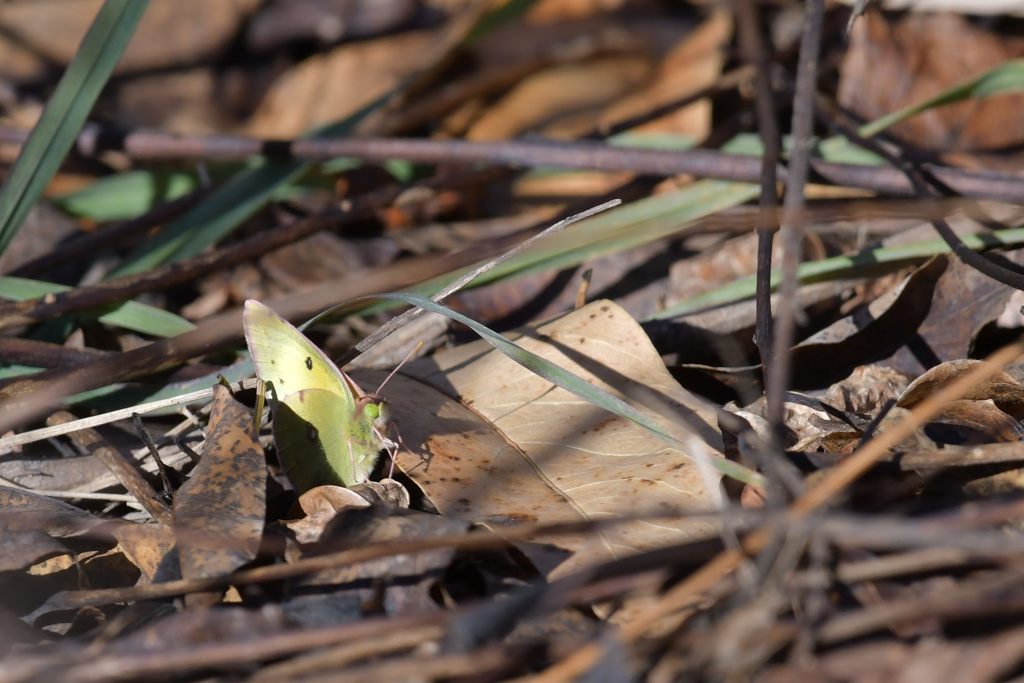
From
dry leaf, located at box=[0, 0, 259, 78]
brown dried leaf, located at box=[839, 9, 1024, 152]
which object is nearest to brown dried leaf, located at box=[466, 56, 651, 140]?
brown dried leaf, located at box=[839, 9, 1024, 152]

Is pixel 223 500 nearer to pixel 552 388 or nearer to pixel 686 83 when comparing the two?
pixel 552 388

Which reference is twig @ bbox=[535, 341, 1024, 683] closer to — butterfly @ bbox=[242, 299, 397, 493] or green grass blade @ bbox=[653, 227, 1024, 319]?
butterfly @ bbox=[242, 299, 397, 493]

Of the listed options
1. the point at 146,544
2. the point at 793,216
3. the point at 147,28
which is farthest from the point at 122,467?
the point at 147,28

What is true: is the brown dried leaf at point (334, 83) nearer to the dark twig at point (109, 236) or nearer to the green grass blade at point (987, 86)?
the dark twig at point (109, 236)

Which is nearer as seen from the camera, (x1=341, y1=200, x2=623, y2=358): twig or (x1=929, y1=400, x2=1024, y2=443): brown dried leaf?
(x1=929, y1=400, x2=1024, y2=443): brown dried leaf

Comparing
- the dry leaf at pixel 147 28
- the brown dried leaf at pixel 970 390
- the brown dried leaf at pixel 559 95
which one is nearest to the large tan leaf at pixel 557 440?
the brown dried leaf at pixel 970 390

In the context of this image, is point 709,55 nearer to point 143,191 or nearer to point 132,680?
point 143,191

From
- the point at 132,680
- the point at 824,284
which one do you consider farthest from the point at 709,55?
the point at 132,680

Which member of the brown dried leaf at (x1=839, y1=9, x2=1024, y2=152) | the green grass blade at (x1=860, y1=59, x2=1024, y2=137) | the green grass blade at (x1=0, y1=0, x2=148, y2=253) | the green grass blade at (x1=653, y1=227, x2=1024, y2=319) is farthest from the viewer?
the brown dried leaf at (x1=839, y1=9, x2=1024, y2=152)
